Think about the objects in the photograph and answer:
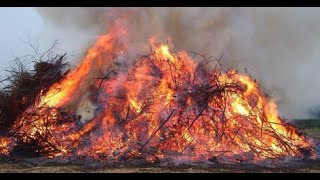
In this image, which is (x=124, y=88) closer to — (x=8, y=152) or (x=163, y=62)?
(x=163, y=62)

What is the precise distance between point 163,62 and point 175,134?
104 inches

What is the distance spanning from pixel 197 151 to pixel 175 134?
846mm

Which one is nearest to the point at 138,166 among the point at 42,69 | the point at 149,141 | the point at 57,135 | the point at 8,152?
the point at 149,141

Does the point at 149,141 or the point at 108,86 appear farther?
the point at 108,86

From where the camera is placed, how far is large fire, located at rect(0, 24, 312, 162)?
40.3 feet

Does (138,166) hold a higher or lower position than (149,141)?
lower

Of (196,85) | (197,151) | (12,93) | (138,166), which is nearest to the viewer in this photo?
(138,166)

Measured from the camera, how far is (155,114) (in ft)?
42.3

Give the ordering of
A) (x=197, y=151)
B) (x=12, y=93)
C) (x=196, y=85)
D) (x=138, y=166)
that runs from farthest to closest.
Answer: (x=12, y=93)
(x=196, y=85)
(x=197, y=151)
(x=138, y=166)

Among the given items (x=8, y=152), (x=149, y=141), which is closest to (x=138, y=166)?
(x=149, y=141)

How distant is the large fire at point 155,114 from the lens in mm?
12297

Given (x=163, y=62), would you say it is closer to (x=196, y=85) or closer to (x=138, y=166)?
(x=196, y=85)

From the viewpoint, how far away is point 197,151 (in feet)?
39.8
